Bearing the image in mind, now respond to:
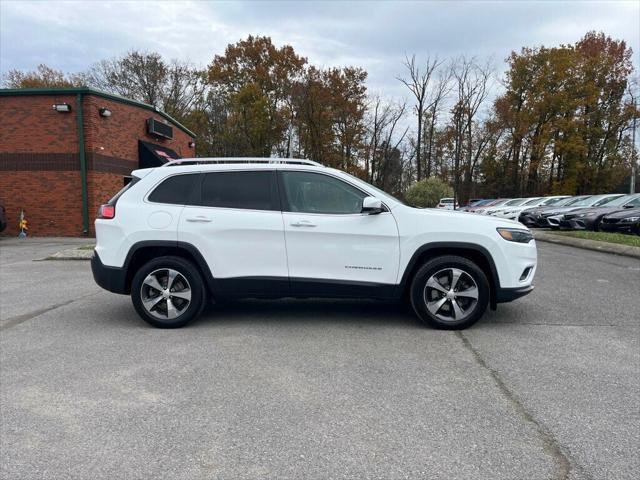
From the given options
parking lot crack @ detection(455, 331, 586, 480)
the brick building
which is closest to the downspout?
the brick building

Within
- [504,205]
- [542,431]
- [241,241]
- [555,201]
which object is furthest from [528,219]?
[542,431]

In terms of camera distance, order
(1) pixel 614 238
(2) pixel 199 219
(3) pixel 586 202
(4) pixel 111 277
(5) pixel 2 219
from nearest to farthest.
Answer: (2) pixel 199 219, (4) pixel 111 277, (1) pixel 614 238, (5) pixel 2 219, (3) pixel 586 202

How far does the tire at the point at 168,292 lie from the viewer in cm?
506

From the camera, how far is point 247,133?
39875 millimetres

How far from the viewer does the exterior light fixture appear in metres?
16.0

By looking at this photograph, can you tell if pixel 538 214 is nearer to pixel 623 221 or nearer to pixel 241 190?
pixel 623 221

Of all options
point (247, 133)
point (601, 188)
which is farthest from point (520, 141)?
point (247, 133)

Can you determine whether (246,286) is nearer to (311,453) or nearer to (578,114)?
(311,453)

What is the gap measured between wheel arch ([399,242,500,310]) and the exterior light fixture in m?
15.6

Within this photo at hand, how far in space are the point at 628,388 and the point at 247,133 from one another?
38.9 metres

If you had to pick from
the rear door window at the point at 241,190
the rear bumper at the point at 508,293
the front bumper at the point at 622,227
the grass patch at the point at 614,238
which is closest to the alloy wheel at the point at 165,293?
the rear door window at the point at 241,190

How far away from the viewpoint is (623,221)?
1545 centimetres

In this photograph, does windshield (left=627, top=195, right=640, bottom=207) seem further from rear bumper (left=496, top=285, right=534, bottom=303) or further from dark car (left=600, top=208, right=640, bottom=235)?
rear bumper (left=496, top=285, right=534, bottom=303)

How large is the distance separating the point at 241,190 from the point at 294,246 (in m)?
0.90
